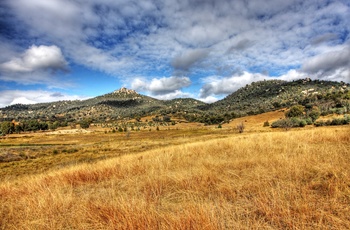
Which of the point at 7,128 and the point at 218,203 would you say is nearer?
the point at 218,203

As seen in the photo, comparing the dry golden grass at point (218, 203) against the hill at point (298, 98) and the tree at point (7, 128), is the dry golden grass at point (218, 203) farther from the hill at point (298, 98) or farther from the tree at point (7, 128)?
the tree at point (7, 128)

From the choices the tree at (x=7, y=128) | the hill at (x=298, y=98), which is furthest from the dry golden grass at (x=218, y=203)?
the tree at (x=7, y=128)

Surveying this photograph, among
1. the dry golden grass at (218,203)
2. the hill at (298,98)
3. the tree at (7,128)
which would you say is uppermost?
the hill at (298,98)

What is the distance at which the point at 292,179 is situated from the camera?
4.46 m

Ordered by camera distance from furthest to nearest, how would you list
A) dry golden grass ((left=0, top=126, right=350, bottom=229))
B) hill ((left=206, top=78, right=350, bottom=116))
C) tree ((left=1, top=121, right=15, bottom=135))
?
1. tree ((left=1, top=121, right=15, bottom=135))
2. hill ((left=206, top=78, right=350, bottom=116))
3. dry golden grass ((left=0, top=126, right=350, bottom=229))

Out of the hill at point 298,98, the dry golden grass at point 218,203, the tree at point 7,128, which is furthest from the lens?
the tree at point 7,128

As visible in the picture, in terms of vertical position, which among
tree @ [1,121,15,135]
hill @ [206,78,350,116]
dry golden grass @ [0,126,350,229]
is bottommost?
dry golden grass @ [0,126,350,229]

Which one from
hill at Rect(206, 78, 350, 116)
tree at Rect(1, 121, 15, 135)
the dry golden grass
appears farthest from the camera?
tree at Rect(1, 121, 15, 135)

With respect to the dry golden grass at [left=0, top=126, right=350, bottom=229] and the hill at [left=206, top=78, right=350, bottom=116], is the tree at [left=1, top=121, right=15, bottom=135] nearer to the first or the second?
the hill at [left=206, top=78, right=350, bottom=116]

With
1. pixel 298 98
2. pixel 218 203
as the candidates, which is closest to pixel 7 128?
pixel 218 203

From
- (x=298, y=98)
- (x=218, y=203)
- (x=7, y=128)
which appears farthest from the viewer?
(x=298, y=98)

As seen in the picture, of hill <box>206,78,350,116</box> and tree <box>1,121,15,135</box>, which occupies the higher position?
hill <box>206,78,350,116</box>

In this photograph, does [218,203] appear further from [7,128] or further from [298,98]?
[7,128]

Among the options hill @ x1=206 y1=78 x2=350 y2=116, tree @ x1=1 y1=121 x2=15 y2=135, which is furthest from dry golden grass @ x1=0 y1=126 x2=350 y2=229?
tree @ x1=1 y1=121 x2=15 y2=135
